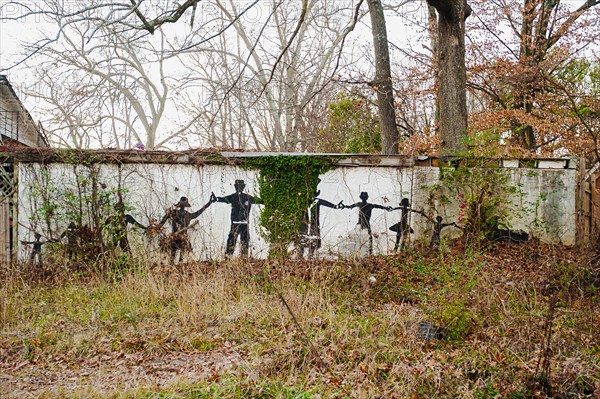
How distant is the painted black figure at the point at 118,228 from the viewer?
9438 millimetres

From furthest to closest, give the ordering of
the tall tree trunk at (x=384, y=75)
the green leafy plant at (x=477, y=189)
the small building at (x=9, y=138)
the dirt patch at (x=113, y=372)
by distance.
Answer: the tall tree trunk at (x=384, y=75) < the green leafy plant at (x=477, y=189) < the small building at (x=9, y=138) < the dirt patch at (x=113, y=372)

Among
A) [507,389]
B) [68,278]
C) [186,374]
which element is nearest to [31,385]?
[186,374]

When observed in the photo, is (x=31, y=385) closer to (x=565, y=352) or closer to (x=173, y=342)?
(x=173, y=342)

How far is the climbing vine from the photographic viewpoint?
977 centimetres

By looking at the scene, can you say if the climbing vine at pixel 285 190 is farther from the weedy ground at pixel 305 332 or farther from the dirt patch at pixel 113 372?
the dirt patch at pixel 113 372

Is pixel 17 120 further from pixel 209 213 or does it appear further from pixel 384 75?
pixel 384 75

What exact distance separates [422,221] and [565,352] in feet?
Result: 18.1

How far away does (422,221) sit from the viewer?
1006 cm

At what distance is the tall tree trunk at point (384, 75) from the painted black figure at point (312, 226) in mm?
4277

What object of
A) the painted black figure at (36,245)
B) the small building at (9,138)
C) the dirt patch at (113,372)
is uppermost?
the small building at (9,138)

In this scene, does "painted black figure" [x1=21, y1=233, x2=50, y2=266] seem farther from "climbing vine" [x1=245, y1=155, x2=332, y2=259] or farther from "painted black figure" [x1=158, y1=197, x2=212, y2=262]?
"climbing vine" [x1=245, y1=155, x2=332, y2=259]

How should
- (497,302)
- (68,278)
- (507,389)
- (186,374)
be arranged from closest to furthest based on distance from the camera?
1. (507,389)
2. (186,374)
3. (497,302)
4. (68,278)

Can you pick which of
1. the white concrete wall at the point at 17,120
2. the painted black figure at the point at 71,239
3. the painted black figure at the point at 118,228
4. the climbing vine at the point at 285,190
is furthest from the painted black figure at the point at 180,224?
the white concrete wall at the point at 17,120

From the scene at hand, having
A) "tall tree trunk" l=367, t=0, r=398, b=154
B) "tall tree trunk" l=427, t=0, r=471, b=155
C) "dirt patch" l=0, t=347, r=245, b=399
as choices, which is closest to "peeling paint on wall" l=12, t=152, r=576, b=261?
"tall tree trunk" l=427, t=0, r=471, b=155
